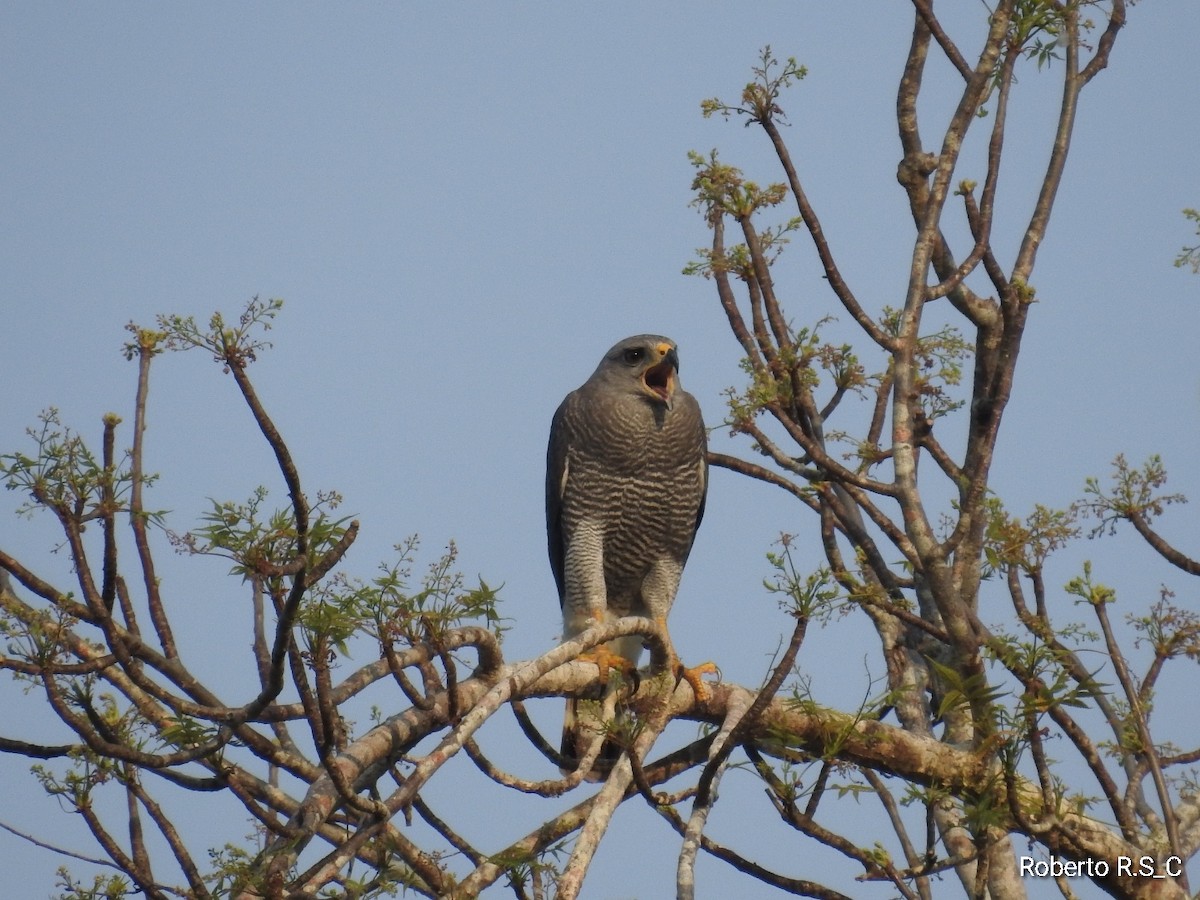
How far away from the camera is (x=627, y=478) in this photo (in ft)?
25.1

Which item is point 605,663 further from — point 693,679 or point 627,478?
point 627,478

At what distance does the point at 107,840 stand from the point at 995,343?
458 cm

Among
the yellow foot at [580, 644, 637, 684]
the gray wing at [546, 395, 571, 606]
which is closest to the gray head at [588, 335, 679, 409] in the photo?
the gray wing at [546, 395, 571, 606]

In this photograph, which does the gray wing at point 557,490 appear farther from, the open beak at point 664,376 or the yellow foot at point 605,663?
the yellow foot at point 605,663

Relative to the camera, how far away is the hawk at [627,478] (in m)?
7.63

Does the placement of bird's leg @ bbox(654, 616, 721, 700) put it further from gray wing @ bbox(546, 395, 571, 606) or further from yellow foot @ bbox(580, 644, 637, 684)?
gray wing @ bbox(546, 395, 571, 606)

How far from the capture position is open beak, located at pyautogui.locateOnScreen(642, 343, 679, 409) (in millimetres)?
7680

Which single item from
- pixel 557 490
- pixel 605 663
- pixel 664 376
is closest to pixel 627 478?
pixel 557 490

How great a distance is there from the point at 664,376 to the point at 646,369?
12 centimetres

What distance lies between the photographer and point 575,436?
7.79m

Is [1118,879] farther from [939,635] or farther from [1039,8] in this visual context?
[1039,8]

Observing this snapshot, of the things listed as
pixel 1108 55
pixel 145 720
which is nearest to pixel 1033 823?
pixel 145 720

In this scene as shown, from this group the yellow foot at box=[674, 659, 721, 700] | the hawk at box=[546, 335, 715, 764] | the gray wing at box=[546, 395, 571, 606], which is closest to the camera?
the yellow foot at box=[674, 659, 721, 700]

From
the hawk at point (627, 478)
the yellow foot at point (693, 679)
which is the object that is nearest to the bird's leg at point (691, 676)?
the yellow foot at point (693, 679)
